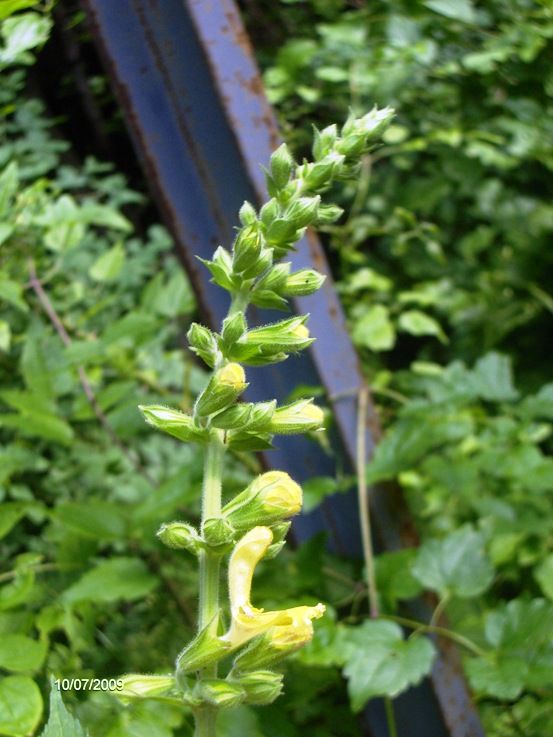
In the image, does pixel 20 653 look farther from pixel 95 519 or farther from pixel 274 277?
pixel 274 277

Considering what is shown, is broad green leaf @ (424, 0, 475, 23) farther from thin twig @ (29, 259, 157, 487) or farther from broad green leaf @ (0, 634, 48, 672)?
broad green leaf @ (0, 634, 48, 672)

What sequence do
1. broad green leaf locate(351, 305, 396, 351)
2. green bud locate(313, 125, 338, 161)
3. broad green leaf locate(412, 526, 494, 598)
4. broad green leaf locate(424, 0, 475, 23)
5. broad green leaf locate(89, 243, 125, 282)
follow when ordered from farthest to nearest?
broad green leaf locate(351, 305, 396, 351), broad green leaf locate(424, 0, 475, 23), broad green leaf locate(89, 243, 125, 282), broad green leaf locate(412, 526, 494, 598), green bud locate(313, 125, 338, 161)

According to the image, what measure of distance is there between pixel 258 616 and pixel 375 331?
1.01 metres

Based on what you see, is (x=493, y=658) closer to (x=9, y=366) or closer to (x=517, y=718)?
(x=517, y=718)

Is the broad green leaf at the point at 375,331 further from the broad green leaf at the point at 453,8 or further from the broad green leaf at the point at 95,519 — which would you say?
the broad green leaf at the point at 95,519

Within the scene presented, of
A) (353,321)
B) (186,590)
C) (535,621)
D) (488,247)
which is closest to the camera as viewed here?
(535,621)

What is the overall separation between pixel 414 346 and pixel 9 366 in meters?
1.05

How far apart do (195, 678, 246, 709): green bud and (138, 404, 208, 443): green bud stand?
14cm

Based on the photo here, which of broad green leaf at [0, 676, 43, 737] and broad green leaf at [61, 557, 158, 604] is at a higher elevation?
broad green leaf at [0, 676, 43, 737]

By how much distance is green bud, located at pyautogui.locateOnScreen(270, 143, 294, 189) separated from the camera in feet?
1.84

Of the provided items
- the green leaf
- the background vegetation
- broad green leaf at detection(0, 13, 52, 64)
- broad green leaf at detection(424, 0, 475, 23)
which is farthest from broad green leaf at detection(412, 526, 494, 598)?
broad green leaf at detection(424, 0, 475, 23)

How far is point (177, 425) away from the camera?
484mm

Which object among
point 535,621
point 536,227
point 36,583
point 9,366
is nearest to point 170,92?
point 9,366

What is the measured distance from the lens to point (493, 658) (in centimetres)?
80
